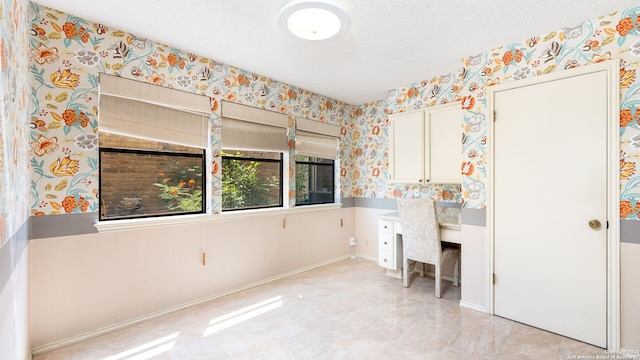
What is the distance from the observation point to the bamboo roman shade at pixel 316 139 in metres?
3.83

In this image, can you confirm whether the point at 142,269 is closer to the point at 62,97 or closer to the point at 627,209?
the point at 62,97

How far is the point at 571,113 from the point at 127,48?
3.74m

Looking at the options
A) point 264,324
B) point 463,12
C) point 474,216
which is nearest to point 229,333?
point 264,324

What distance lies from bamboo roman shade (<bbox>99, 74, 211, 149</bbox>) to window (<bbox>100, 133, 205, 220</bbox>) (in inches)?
4.1

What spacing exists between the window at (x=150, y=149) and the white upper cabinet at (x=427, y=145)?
2360 mm

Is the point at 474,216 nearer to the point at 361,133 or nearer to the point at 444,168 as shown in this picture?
the point at 444,168

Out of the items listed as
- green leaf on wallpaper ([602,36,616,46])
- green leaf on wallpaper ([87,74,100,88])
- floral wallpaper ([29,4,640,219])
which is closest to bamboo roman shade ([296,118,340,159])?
floral wallpaper ([29,4,640,219])

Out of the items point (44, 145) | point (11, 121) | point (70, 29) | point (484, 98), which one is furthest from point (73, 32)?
point (484, 98)

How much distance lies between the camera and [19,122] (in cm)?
153

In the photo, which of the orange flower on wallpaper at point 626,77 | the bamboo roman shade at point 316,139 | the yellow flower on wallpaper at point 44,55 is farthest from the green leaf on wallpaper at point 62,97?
the orange flower on wallpaper at point 626,77

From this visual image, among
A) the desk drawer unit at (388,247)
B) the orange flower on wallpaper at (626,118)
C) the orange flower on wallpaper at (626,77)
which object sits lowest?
the desk drawer unit at (388,247)

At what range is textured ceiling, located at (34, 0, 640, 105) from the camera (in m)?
1.97

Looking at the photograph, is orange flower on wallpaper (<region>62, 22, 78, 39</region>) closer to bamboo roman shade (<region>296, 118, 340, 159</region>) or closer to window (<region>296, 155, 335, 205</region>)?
bamboo roman shade (<region>296, 118, 340, 159</region>)

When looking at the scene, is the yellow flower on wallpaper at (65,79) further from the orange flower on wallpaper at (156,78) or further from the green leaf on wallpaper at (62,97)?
the orange flower on wallpaper at (156,78)
